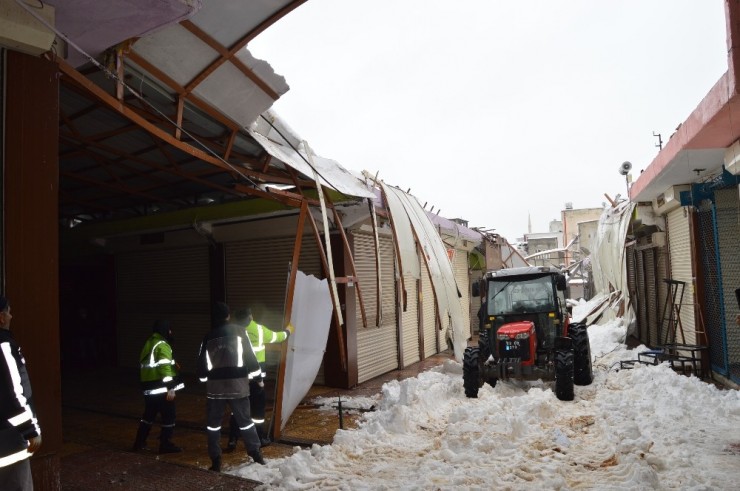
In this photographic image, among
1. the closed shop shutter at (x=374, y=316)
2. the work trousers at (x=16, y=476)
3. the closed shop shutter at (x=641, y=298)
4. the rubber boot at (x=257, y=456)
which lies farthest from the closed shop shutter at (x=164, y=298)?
the closed shop shutter at (x=641, y=298)

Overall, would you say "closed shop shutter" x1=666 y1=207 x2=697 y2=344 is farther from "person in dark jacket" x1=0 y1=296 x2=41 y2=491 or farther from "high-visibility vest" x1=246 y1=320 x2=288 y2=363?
"person in dark jacket" x1=0 y1=296 x2=41 y2=491

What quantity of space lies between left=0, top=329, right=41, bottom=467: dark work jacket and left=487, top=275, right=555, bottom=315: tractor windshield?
25.6ft

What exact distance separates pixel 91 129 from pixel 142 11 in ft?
14.5

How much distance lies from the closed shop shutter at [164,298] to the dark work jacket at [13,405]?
881 centimetres

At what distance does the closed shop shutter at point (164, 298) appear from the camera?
12.1m

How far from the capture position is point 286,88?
6.12 meters

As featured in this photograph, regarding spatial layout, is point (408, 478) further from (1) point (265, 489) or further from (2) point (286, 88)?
(2) point (286, 88)

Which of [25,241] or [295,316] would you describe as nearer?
[25,241]

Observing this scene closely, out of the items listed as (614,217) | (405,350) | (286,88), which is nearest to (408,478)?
(286,88)

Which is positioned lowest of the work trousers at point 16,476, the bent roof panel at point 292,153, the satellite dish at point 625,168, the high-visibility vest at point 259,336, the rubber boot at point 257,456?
the rubber boot at point 257,456

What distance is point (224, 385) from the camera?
227 inches

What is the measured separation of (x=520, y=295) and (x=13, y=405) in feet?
27.2

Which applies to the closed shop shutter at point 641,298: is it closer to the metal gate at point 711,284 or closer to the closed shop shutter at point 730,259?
the metal gate at point 711,284

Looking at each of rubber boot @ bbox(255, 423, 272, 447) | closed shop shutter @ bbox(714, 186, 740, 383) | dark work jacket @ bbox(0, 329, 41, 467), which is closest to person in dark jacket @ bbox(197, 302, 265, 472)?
rubber boot @ bbox(255, 423, 272, 447)
